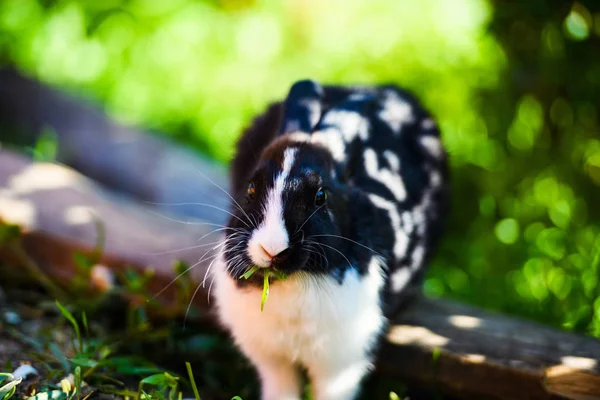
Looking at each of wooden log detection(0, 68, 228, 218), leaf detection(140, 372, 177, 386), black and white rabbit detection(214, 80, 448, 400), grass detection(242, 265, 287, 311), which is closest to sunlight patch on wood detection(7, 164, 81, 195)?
wooden log detection(0, 68, 228, 218)

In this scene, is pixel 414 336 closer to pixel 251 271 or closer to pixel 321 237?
pixel 321 237

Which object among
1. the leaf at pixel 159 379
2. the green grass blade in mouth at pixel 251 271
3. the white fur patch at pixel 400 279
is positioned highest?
the white fur patch at pixel 400 279

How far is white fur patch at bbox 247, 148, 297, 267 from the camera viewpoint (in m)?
2.34

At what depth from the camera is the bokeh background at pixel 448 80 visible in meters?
4.02

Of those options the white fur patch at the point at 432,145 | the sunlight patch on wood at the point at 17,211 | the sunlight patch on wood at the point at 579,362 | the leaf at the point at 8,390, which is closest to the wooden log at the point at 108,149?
the sunlight patch on wood at the point at 17,211

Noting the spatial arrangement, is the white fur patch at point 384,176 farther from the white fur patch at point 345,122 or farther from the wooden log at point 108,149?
the wooden log at point 108,149

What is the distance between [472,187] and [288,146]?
7.89 feet

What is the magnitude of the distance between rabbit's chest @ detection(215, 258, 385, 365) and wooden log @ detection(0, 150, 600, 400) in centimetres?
39

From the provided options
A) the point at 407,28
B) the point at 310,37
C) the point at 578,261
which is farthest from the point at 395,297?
the point at 310,37

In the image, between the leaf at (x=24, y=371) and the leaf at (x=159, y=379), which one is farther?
the leaf at (x=24, y=371)

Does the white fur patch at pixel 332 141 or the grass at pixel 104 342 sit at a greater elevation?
the white fur patch at pixel 332 141

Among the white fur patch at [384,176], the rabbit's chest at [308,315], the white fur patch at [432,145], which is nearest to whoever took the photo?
the rabbit's chest at [308,315]

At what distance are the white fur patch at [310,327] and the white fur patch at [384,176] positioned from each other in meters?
0.42

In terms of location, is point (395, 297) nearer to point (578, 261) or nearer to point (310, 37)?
point (578, 261)
